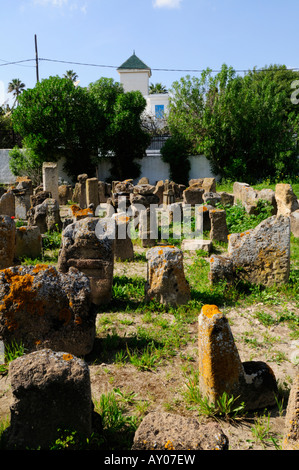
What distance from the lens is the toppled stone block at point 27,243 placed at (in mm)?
8617

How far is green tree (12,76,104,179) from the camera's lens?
20438 mm

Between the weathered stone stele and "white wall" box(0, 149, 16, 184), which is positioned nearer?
the weathered stone stele

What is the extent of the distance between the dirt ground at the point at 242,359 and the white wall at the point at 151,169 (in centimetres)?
1760

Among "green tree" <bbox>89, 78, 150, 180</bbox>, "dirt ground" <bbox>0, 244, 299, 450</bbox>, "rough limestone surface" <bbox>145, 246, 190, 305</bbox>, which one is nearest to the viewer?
"dirt ground" <bbox>0, 244, 299, 450</bbox>

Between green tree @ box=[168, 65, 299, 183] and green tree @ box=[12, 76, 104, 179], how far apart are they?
4.83 metres

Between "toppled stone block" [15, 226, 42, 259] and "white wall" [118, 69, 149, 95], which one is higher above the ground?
"white wall" [118, 69, 149, 95]

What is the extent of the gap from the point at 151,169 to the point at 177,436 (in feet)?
70.2

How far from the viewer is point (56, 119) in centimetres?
2056

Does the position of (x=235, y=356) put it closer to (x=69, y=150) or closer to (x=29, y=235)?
(x=29, y=235)

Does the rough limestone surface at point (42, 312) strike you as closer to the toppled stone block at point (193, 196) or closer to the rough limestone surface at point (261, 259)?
the rough limestone surface at point (261, 259)

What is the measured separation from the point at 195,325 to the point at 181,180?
17.8m

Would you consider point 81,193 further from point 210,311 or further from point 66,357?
point 66,357

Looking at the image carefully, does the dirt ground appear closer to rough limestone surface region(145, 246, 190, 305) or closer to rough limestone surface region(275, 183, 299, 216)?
rough limestone surface region(145, 246, 190, 305)

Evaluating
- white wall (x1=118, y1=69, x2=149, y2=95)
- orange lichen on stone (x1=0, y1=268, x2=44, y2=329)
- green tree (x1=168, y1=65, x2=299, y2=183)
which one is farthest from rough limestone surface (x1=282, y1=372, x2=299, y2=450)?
white wall (x1=118, y1=69, x2=149, y2=95)
